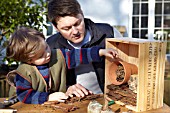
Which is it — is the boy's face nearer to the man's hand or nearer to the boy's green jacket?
the boy's green jacket

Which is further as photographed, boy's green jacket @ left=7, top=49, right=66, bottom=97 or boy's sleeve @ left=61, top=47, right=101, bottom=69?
boy's sleeve @ left=61, top=47, right=101, bottom=69

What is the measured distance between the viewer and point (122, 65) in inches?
71.0

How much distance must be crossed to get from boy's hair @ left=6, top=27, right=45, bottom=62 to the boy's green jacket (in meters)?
0.07

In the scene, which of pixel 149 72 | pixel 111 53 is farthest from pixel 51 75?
pixel 149 72

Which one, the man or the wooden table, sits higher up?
the man

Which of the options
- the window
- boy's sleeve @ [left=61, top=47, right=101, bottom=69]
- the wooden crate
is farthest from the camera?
the window

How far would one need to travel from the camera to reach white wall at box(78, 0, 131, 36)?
6844 mm

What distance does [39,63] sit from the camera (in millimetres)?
1701

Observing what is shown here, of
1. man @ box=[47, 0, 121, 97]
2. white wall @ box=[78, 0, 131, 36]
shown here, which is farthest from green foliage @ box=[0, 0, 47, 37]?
white wall @ box=[78, 0, 131, 36]

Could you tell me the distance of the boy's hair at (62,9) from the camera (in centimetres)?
181

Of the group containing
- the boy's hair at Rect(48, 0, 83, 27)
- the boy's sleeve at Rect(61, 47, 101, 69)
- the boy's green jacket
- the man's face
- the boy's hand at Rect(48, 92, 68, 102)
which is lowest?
the boy's hand at Rect(48, 92, 68, 102)

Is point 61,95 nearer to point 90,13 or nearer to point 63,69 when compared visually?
point 63,69

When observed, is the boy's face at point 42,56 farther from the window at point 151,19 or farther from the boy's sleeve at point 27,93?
the window at point 151,19

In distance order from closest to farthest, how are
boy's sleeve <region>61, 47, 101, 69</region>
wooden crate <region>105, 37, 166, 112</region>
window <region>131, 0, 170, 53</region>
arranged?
wooden crate <region>105, 37, 166, 112</region> < boy's sleeve <region>61, 47, 101, 69</region> < window <region>131, 0, 170, 53</region>
